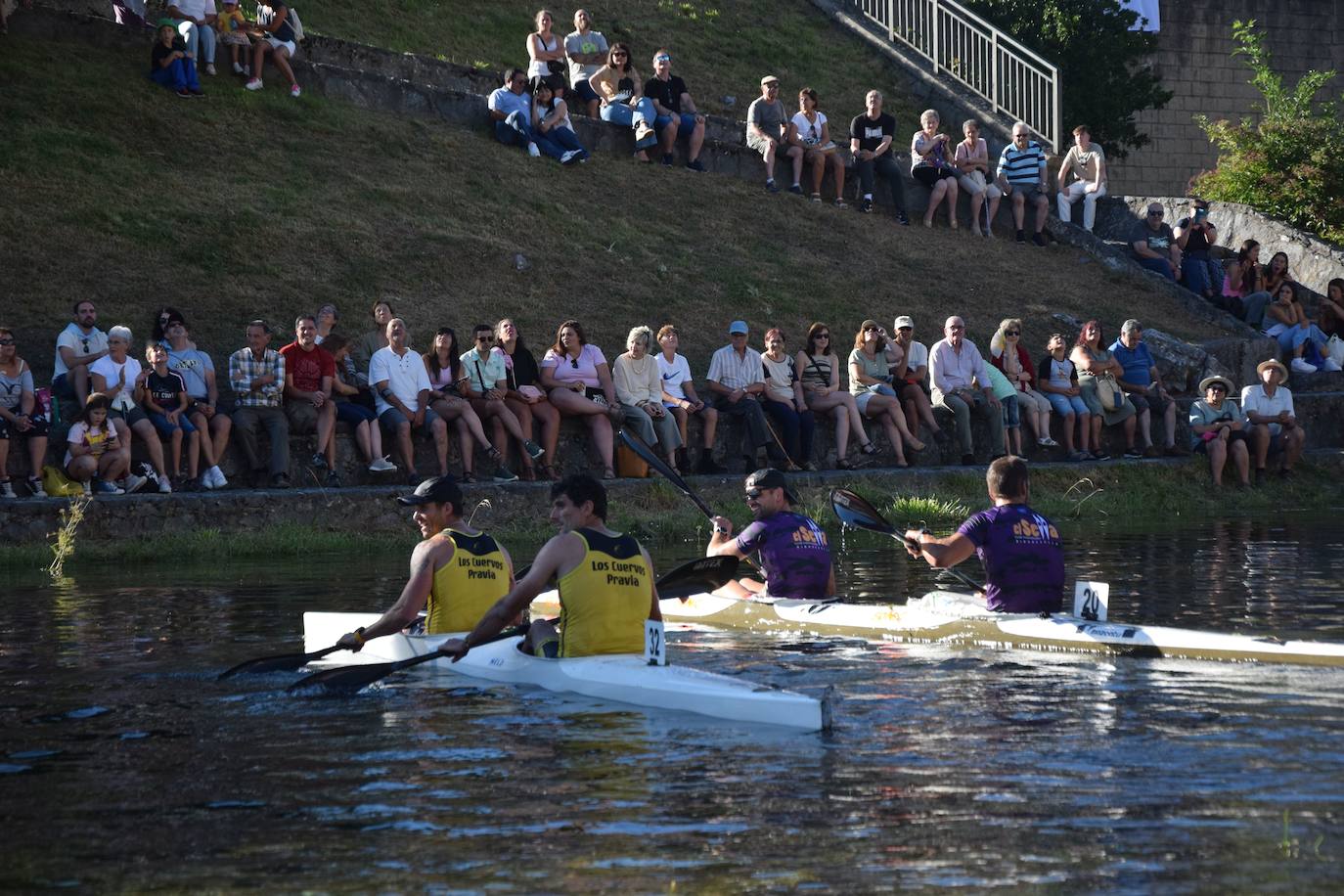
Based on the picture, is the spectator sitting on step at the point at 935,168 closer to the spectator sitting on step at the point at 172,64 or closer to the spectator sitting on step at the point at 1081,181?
the spectator sitting on step at the point at 1081,181

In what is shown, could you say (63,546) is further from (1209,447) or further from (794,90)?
(794,90)

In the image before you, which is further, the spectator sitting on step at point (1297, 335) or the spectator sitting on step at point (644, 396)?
the spectator sitting on step at point (1297, 335)

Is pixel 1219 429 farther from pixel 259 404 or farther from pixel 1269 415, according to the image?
pixel 259 404

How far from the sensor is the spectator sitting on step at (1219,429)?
19859 millimetres

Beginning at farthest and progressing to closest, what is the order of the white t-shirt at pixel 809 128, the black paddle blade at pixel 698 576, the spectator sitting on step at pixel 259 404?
the white t-shirt at pixel 809 128 → the spectator sitting on step at pixel 259 404 → the black paddle blade at pixel 698 576

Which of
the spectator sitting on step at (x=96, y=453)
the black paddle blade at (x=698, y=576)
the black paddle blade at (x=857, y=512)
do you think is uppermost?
the spectator sitting on step at (x=96, y=453)

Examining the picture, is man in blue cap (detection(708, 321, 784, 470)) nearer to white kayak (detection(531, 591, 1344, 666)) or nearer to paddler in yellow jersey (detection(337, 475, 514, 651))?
white kayak (detection(531, 591, 1344, 666))

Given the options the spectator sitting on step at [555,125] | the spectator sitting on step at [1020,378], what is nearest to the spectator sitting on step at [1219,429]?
the spectator sitting on step at [1020,378]

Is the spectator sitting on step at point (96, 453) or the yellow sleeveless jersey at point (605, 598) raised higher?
the spectator sitting on step at point (96, 453)

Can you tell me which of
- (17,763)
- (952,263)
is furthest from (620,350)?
(17,763)

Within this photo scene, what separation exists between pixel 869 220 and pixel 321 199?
7830mm

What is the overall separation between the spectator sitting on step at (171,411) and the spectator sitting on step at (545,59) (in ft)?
27.8

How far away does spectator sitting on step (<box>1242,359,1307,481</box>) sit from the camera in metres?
20.1

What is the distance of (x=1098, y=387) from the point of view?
781 inches
